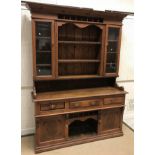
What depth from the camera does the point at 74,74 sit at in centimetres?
285

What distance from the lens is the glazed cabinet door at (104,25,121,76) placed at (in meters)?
2.72

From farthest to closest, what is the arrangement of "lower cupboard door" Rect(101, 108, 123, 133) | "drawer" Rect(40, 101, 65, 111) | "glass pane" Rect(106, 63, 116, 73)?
1. "glass pane" Rect(106, 63, 116, 73)
2. "lower cupboard door" Rect(101, 108, 123, 133)
3. "drawer" Rect(40, 101, 65, 111)

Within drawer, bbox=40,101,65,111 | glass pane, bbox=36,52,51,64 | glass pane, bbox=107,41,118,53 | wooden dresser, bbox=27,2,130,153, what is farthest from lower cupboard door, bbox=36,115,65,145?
glass pane, bbox=107,41,118,53

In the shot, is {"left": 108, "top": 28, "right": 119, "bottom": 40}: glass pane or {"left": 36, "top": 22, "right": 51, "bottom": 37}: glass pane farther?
{"left": 108, "top": 28, "right": 119, "bottom": 40}: glass pane

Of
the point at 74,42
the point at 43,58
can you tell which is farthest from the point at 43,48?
the point at 74,42

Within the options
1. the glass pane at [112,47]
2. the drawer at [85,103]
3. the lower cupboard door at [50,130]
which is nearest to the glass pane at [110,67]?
the glass pane at [112,47]

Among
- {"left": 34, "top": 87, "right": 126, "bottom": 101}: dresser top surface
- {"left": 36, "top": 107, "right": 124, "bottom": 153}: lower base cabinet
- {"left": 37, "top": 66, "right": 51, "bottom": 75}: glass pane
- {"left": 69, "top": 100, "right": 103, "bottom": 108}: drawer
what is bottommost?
{"left": 36, "top": 107, "right": 124, "bottom": 153}: lower base cabinet

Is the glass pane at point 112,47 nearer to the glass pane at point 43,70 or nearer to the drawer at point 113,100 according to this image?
the drawer at point 113,100

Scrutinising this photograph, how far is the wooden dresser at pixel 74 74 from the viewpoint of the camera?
2.33 m

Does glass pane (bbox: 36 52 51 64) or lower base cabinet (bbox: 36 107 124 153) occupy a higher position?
glass pane (bbox: 36 52 51 64)

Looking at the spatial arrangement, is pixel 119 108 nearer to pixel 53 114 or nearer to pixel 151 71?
pixel 53 114

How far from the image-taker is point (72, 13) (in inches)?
94.4

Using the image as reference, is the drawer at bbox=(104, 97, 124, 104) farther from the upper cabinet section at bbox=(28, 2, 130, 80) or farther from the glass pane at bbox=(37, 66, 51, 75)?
the glass pane at bbox=(37, 66, 51, 75)

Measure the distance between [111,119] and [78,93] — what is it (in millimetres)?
728
